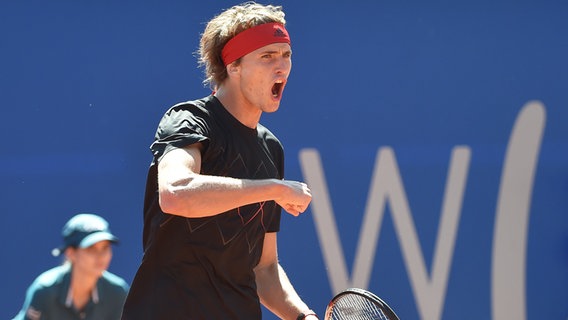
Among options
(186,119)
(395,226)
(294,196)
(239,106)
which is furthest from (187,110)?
(395,226)

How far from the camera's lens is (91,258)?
3.54 meters

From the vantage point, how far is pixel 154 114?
4.64m

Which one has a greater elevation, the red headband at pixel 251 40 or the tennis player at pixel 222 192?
the red headband at pixel 251 40

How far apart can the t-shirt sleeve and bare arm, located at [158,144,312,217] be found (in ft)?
0.25

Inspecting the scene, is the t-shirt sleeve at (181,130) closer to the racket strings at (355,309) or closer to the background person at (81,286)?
the racket strings at (355,309)

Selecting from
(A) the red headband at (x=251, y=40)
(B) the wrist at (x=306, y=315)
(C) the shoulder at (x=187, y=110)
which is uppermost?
(A) the red headband at (x=251, y=40)

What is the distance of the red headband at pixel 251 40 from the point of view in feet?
8.98

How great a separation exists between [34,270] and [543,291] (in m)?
2.54

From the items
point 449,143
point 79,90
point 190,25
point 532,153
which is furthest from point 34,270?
point 532,153

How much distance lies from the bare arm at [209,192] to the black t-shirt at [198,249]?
207 millimetres

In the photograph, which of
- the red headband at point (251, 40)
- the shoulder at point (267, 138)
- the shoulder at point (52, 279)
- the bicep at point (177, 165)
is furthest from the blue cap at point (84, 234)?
the bicep at point (177, 165)

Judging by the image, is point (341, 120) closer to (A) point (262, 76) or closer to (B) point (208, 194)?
(A) point (262, 76)

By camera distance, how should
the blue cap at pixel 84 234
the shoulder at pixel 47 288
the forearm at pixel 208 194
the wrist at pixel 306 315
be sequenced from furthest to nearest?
the blue cap at pixel 84 234, the shoulder at pixel 47 288, the wrist at pixel 306 315, the forearm at pixel 208 194

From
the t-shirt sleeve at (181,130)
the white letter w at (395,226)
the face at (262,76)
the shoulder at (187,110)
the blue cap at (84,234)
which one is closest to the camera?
the t-shirt sleeve at (181,130)
